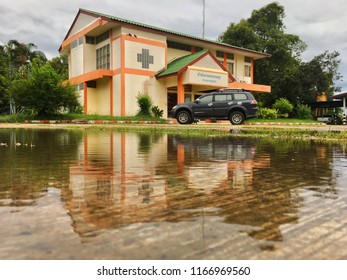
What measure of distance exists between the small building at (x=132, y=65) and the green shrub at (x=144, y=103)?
52 cm

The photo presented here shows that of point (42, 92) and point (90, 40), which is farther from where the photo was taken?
point (90, 40)

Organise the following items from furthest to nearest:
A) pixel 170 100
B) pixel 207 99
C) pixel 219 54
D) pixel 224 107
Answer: pixel 219 54
pixel 170 100
pixel 207 99
pixel 224 107

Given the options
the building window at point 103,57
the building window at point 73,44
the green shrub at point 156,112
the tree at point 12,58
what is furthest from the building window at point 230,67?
the tree at point 12,58

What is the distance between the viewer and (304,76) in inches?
1689

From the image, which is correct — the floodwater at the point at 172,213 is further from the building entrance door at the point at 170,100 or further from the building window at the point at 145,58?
the building entrance door at the point at 170,100

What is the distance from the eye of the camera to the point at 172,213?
215 centimetres

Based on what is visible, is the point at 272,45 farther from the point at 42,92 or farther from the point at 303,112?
the point at 42,92

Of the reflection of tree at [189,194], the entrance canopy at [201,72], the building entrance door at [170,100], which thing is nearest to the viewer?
the reflection of tree at [189,194]

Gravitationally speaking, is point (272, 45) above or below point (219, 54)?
above

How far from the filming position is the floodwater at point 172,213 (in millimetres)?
1610

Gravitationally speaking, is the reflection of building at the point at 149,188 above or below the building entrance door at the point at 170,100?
below

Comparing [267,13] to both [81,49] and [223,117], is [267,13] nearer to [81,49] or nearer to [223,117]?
[81,49]

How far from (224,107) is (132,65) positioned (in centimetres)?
1362

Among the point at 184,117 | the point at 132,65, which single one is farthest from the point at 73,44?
the point at 184,117
